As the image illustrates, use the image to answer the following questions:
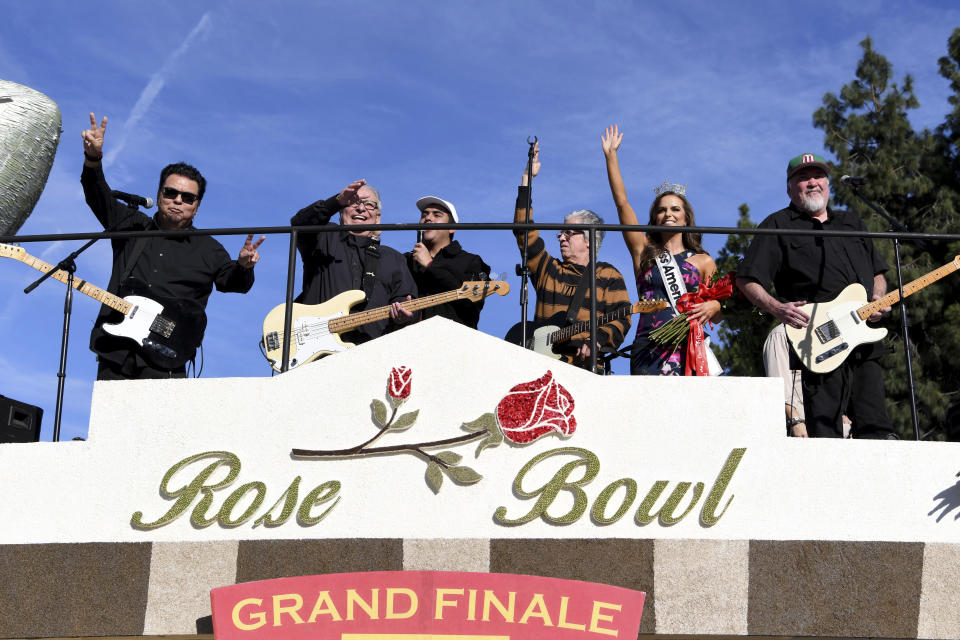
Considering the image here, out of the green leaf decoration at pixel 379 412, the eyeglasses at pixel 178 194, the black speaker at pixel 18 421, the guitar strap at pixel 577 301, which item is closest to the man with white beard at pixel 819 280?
the guitar strap at pixel 577 301

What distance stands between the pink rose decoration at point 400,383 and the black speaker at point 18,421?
7.70 feet

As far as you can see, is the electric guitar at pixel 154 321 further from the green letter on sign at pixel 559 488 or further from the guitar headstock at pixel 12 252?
the green letter on sign at pixel 559 488

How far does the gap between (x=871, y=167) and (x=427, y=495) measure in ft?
46.0

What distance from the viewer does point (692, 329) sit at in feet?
19.5

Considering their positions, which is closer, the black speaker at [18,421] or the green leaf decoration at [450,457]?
the green leaf decoration at [450,457]

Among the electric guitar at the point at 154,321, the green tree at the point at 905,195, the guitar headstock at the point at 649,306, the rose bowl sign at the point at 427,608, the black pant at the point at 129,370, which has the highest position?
the green tree at the point at 905,195

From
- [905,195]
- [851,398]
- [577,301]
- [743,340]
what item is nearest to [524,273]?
[577,301]

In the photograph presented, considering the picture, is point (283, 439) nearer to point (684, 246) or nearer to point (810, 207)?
point (684, 246)

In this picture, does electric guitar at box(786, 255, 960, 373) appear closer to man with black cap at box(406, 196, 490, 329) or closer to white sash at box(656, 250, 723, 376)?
white sash at box(656, 250, 723, 376)

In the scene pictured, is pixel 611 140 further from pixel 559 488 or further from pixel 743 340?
pixel 743 340

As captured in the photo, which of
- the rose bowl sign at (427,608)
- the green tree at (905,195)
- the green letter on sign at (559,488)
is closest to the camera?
the rose bowl sign at (427,608)

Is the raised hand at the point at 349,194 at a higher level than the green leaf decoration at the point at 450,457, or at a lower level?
higher

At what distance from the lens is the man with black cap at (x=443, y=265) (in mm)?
6973

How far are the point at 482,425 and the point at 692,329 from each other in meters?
1.43
